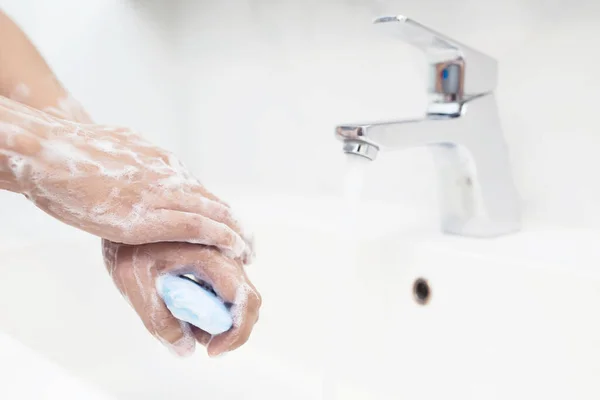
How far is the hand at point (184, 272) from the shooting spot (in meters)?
0.43

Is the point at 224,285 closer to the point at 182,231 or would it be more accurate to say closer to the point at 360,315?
the point at 182,231

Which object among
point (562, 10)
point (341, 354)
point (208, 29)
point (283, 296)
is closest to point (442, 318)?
point (341, 354)

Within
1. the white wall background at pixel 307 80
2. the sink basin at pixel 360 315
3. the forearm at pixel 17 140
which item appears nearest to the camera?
the forearm at pixel 17 140

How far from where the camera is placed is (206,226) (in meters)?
0.43

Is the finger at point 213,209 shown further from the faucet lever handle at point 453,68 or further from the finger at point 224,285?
the faucet lever handle at point 453,68

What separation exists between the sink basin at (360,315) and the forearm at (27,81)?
21 cm

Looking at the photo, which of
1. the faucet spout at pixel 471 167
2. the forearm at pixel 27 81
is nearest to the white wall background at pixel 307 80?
the faucet spout at pixel 471 167

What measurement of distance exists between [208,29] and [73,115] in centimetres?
45

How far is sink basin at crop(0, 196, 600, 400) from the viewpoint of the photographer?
0.51 metres

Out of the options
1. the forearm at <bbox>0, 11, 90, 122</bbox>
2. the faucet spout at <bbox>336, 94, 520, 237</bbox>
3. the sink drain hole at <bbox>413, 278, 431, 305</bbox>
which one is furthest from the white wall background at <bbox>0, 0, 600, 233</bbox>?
the forearm at <bbox>0, 11, 90, 122</bbox>

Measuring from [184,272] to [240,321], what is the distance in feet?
0.17

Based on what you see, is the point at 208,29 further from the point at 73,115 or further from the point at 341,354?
the point at 341,354

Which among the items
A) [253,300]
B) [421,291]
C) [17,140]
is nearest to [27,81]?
[17,140]

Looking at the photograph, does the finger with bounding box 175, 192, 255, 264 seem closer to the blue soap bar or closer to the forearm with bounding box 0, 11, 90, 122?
the blue soap bar
